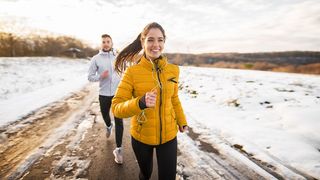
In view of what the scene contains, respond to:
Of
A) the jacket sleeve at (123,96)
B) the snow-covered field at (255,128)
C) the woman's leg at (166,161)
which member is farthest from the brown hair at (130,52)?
the snow-covered field at (255,128)

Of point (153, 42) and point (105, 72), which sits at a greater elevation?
point (153, 42)

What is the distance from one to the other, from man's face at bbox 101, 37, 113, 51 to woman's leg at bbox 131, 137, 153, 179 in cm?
269

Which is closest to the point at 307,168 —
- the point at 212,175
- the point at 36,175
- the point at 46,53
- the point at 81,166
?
the point at 212,175

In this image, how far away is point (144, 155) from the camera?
259cm

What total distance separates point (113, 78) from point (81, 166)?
1.73 m

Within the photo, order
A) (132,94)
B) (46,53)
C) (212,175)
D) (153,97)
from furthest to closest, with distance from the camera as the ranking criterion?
(46,53) < (212,175) < (132,94) < (153,97)

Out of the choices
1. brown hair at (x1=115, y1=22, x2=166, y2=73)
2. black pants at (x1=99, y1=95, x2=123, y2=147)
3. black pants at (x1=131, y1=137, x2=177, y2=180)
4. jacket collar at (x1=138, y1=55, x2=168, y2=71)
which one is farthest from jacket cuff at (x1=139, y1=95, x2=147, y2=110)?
black pants at (x1=99, y1=95, x2=123, y2=147)

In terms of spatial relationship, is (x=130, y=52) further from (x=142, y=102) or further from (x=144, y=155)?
(x=144, y=155)

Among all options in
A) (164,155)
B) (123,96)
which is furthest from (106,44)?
(164,155)

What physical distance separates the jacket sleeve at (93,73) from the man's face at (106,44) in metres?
0.34

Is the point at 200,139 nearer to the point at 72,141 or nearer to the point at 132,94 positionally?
the point at 72,141

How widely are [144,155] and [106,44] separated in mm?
2862

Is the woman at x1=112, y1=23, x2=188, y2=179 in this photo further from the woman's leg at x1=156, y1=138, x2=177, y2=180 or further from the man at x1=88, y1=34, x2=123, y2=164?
the man at x1=88, y1=34, x2=123, y2=164

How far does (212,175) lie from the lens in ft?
12.3
